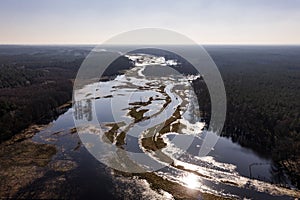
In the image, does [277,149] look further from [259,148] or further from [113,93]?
[113,93]

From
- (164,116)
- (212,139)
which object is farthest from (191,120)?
(212,139)

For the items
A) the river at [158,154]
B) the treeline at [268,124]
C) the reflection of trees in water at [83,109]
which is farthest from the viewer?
the reflection of trees in water at [83,109]

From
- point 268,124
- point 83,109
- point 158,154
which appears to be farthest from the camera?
point 83,109

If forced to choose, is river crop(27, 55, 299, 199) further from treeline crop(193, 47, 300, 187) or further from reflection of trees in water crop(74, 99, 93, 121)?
treeline crop(193, 47, 300, 187)

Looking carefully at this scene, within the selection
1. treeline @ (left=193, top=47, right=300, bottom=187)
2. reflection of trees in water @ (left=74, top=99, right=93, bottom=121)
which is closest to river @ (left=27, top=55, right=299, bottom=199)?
reflection of trees in water @ (left=74, top=99, right=93, bottom=121)

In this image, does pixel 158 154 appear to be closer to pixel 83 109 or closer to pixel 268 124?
pixel 268 124

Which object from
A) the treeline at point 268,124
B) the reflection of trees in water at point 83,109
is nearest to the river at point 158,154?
the reflection of trees in water at point 83,109

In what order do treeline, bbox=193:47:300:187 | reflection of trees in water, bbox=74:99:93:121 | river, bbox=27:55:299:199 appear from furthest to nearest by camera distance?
reflection of trees in water, bbox=74:99:93:121 → treeline, bbox=193:47:300:187 → river, bbox=27:55:299:199

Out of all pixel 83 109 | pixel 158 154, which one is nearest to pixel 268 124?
pixel 158 154

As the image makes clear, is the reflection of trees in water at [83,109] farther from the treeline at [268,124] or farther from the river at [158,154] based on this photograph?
the treeline at [268,124]
